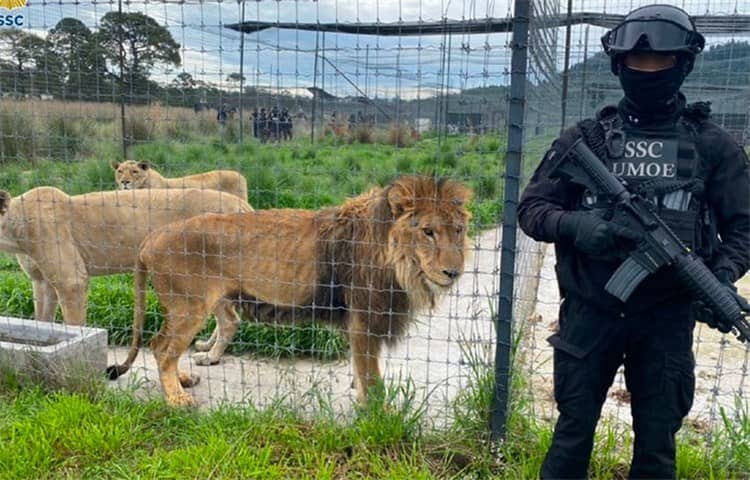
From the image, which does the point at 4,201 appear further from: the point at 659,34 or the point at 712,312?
the point at 712,312

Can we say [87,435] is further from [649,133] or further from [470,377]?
[649,133]

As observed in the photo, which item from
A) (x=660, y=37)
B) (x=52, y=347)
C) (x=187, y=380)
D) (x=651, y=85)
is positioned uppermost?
(x=660, y=37)

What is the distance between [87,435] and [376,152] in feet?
11.1

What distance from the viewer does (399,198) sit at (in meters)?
3.78

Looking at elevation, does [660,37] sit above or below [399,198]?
above

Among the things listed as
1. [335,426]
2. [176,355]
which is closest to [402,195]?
[335,426]

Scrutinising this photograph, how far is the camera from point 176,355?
14.1 feet

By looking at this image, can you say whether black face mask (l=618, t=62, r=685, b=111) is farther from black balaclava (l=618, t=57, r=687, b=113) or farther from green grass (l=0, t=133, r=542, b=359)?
green grass (l=0, t=133, r=542, b=359)

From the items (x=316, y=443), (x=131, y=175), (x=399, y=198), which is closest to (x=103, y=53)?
(x=131, y=175)

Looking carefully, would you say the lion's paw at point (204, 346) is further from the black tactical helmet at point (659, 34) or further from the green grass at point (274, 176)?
the black tactical helmet at point (659, 34)

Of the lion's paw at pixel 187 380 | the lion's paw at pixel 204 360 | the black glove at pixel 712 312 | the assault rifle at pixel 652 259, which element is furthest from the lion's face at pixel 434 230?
the lion's paw at pixel 204 360

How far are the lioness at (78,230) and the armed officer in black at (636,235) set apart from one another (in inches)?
139

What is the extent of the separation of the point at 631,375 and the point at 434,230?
1.35 m

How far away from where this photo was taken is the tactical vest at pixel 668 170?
2.50 meters
